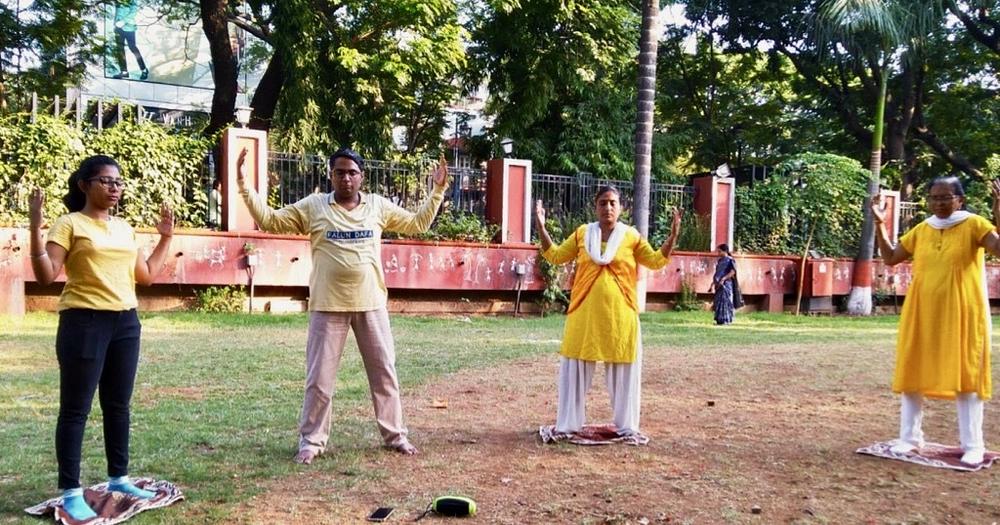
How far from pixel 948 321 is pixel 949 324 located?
0.8 inches

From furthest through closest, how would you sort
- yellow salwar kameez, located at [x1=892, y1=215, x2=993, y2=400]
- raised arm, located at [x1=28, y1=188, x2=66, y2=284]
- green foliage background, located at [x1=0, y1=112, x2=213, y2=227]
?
green foliage background, located at [x1=0, y1=112, x2=213, y2=227] < yellow salwar kameez, located at [x1=892, y1=215, x2=993, y2=400] < raised arm, located at [x1=28, y1=188, x2=66, y2=284]

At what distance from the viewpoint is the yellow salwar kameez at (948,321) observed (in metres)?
5.21

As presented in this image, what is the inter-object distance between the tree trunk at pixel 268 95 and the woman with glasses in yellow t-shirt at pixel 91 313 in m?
16.5

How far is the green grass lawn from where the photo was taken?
4.57 meters

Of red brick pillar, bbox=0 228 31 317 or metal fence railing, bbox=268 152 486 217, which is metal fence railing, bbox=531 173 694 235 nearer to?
metal fence railing, bbox=268 152 486 217

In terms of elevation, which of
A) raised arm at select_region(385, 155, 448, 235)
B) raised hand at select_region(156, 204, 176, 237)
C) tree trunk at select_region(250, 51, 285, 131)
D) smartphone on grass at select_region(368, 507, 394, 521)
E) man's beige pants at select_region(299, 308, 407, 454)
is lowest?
smartphone on grass at select_region(368, 507, 394, 521)

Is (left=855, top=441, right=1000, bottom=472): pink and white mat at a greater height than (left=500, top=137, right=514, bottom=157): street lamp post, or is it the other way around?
(left=500, top=137, right=514, bottom=157): street lamp post

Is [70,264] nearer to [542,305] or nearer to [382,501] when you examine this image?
[382,501]

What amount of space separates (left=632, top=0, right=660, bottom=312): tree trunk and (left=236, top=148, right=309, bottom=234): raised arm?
34.6 feet

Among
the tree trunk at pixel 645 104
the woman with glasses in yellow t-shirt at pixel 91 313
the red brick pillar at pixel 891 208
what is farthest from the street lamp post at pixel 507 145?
the woman with glasses in yellow t-shirt at pixel 91 313

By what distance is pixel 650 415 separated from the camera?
660 centimetres

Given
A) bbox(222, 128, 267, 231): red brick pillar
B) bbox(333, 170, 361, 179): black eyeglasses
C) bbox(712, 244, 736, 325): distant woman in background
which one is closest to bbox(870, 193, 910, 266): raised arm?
bbox(333, 170, 361, 179): black eyeglasses

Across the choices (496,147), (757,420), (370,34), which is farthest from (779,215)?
(757,420)

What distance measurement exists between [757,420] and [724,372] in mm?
2503
